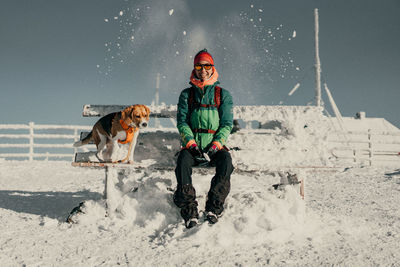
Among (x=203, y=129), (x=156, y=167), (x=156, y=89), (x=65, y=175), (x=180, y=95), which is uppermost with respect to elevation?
(x=156, y=89)

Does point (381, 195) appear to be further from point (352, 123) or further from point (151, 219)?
point (352, 123)

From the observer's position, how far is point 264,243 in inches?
92.5

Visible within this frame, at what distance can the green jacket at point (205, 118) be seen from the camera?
110 inches

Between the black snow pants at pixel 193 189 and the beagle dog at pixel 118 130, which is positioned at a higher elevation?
the beagle dog at pixel 118 130

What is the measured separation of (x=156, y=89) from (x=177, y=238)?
993 inches

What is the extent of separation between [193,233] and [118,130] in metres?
1.33

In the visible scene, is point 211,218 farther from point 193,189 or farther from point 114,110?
point 114,110

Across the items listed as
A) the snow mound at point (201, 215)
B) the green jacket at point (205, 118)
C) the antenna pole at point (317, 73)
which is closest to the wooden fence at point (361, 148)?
the antenna pole at point (317, 73)

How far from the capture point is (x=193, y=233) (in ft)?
7.84

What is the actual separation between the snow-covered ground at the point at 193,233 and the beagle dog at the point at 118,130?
313 mm

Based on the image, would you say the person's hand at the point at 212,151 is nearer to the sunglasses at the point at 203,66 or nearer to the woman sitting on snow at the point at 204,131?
the woman sitting on snow at the point at 204,131

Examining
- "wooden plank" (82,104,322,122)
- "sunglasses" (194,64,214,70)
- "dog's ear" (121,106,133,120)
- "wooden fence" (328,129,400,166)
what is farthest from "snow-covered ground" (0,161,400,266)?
"wooden fence" (328,129,400,166)

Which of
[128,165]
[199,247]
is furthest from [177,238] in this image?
[128,165]

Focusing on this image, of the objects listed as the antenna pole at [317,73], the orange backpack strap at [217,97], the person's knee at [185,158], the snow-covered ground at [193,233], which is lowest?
the snow-covered ground at [193,233]
